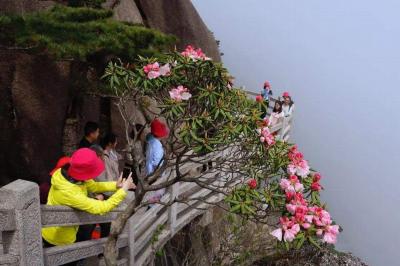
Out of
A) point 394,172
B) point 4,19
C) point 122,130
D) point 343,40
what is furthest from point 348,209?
point 343,40

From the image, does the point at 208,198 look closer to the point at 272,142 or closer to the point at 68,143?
the point at 68,143

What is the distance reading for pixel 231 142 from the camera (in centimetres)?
381

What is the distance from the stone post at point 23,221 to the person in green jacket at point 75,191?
359 millimetres

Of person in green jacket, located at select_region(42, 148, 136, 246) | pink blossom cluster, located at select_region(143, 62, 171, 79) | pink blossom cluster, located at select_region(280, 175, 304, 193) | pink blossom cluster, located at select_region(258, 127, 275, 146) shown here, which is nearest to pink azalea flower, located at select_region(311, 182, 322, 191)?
pink blossom cluster, located at select_region(280, 175, 304, 193)

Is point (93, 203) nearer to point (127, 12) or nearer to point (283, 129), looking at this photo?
point (283, 129)

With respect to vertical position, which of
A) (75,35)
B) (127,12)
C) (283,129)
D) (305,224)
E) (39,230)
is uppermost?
(127,12)

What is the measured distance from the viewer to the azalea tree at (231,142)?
3.07m

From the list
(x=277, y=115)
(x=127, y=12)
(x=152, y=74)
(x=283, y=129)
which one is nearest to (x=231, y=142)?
(x=152, y=74)

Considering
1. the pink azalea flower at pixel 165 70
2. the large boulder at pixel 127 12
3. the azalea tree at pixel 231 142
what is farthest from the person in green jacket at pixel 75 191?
the large boulder at pixel 127 12

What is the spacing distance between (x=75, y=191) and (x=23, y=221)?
53 cm

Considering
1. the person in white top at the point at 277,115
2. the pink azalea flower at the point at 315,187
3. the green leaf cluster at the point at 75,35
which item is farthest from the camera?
the person in white top at the point at 277,115

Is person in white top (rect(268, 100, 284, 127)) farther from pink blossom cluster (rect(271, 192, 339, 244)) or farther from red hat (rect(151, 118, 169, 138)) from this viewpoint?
pink blossom cluster (rect(271, 192, 339, 244))

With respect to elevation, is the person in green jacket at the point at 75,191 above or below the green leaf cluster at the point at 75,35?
below

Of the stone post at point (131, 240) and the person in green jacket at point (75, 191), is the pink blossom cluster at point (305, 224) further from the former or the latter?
the stone post at point (131, 240)
